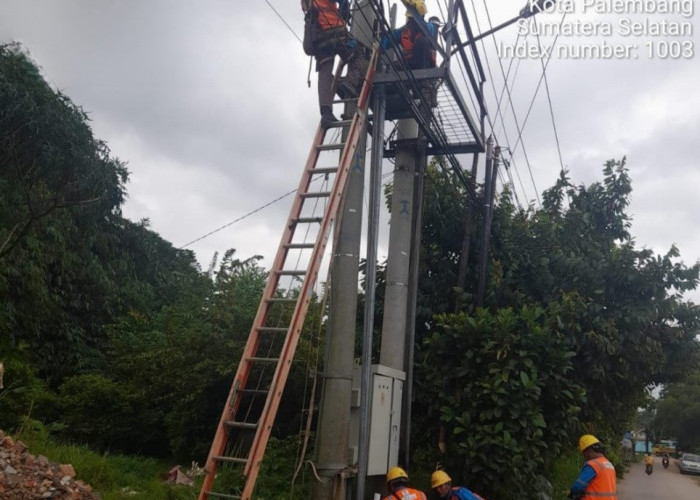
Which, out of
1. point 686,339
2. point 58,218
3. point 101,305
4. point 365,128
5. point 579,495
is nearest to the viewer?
point 579,495

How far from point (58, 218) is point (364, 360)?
12874 millimetres

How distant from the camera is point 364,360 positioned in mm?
6934

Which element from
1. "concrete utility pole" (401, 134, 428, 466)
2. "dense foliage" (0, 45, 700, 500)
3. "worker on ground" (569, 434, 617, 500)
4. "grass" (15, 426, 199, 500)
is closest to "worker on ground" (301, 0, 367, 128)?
"concrete utility pole" (401, 134, 428, 466)

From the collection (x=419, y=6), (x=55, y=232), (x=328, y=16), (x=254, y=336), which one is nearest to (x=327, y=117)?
(x=328, y=16)

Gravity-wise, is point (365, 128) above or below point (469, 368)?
above

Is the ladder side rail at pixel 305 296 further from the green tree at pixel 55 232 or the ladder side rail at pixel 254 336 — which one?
the green tree at pixel 55 232

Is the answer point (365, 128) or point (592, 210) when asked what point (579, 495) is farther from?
point (592, 210)

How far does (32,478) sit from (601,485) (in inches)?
219

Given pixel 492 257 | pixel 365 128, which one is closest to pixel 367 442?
pixel 365 128

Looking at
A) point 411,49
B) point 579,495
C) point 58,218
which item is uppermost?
point 58,218

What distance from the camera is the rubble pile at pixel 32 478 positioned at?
591 centimetres

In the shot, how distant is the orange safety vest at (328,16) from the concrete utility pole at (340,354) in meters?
1.48

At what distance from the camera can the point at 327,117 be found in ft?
24.1

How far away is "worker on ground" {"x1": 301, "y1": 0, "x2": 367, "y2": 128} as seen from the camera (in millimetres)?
7402
